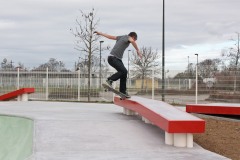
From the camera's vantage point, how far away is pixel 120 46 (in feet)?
27.5

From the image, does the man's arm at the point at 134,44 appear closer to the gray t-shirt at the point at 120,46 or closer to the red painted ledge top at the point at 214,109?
the gray t-shirt at the point at 120,46

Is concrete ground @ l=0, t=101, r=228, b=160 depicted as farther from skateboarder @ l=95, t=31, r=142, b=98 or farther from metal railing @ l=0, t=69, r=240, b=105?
metal railing @ l=0, t=69, r=240, b=105

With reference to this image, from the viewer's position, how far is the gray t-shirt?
830 cm

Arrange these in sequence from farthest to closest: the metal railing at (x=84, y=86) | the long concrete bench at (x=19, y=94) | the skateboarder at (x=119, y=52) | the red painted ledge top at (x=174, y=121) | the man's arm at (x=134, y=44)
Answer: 1. the metal railing at (x=84, y=86)
2. the long concrete bench at (x=19, y=94)
3. the skateboarder at (x=119, y=52)
4. the man's arm at (x=134, y=44)
5. the red painted ledge top at (x=174, y=121)

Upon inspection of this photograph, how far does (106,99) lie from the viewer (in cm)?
1841

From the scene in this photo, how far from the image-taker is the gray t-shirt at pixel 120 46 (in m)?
8.30

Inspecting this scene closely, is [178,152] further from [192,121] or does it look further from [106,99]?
[106,99]

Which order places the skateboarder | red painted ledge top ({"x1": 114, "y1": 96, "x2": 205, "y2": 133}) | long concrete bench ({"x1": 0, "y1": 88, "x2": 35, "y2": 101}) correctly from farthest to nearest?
long concrete bench ({"x1": 0, "y1": 88, "x2": 35, "y2": 101})
the skateboarder
red painted ledge top ({"x1": 114, "y1": 96, "x2": 205, "y2": 133})

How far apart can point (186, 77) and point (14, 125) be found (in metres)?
9.51

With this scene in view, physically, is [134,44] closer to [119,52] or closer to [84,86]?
[119,52]

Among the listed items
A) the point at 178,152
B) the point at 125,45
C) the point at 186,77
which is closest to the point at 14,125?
the point at 125,45

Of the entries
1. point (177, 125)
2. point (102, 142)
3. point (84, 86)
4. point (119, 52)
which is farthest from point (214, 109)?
point (84, 86)

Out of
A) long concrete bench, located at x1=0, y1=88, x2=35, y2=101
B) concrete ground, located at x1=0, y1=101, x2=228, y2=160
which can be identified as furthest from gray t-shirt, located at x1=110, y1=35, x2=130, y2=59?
long concrete bench, located at x1=0, y1=88, x2=35, y2=101


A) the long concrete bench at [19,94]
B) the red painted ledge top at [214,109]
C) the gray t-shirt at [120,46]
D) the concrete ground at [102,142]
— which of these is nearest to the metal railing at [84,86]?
the long concrete bench at [19,94]
